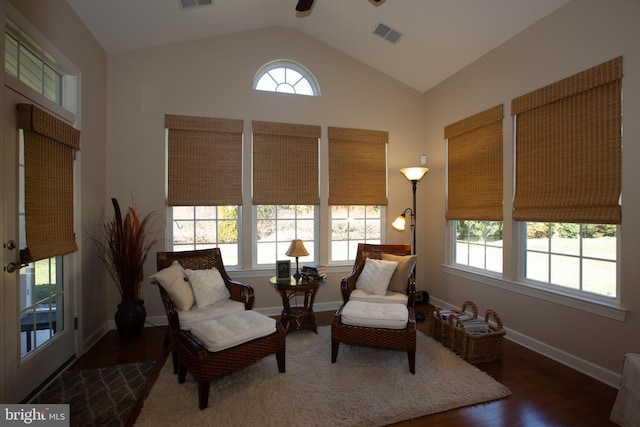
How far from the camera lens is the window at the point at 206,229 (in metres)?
3.78

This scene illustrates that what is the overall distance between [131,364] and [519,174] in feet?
13.4

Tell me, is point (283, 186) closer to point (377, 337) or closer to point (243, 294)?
point (243, 294)

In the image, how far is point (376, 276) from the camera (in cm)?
330

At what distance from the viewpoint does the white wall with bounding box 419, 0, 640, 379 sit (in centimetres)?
229

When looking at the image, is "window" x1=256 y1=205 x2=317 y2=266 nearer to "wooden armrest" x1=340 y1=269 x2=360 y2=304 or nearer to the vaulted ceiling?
"wooden armrest" x1=340 y1=269 x2=360 y2=304

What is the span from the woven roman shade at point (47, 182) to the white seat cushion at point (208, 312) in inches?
43.3

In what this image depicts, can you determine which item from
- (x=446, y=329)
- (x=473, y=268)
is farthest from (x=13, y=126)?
(x=473, y=268)

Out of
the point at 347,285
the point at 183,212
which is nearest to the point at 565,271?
the point at 347,285

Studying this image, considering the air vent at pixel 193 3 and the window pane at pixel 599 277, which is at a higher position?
the air vent at pixel 193 3

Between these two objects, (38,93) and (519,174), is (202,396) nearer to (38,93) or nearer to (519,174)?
(38,93)

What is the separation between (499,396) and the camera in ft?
7.36

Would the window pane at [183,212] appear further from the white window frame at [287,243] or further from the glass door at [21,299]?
the glass door at [21,299]

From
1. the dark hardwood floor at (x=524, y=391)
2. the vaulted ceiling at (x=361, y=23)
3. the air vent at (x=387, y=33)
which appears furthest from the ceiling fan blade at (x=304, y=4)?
the dark hardwood floor at (x=524, y=391)

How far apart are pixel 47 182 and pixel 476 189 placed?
4157 millimetres
